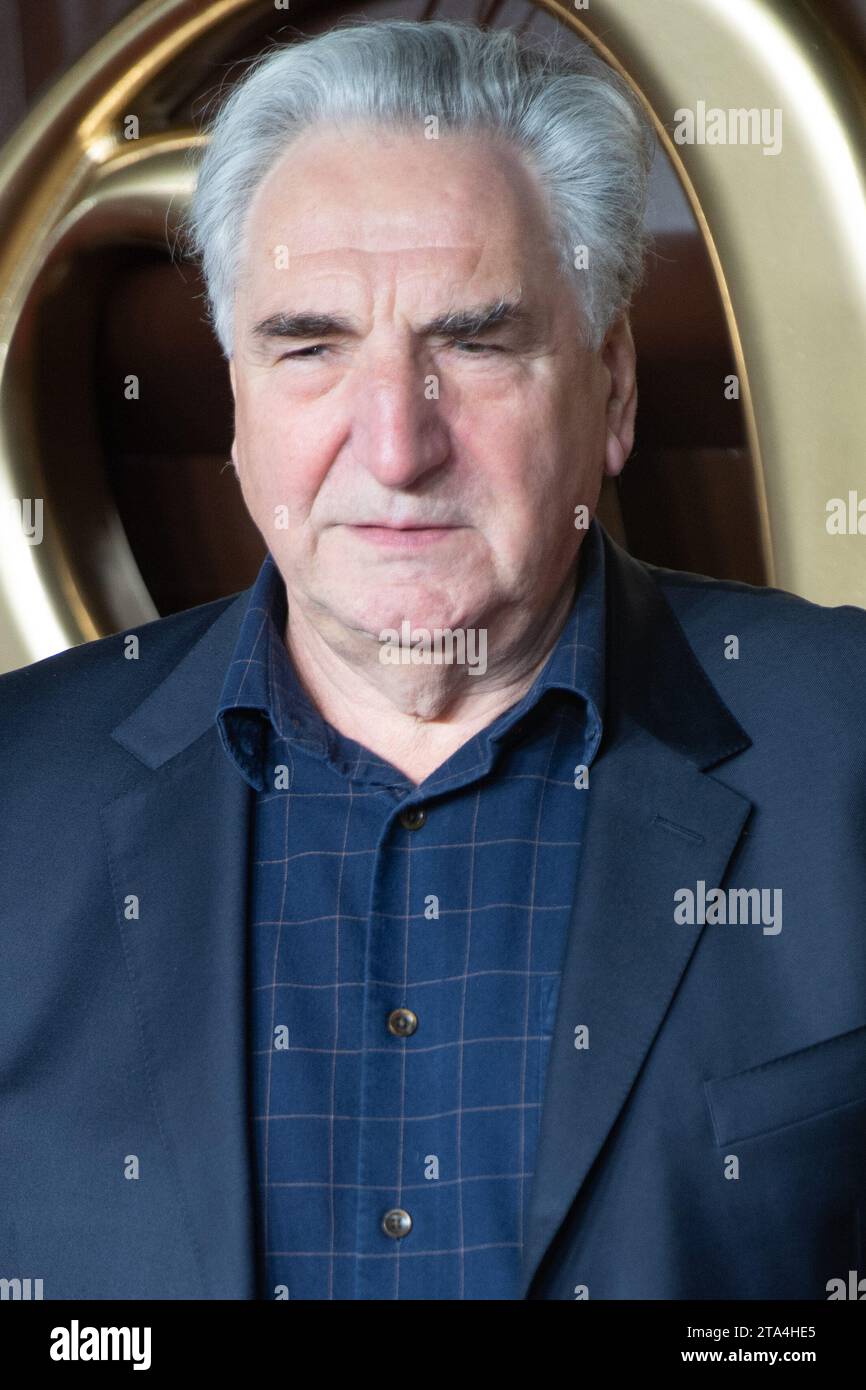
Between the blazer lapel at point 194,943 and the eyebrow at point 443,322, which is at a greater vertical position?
the eyebrow at point 443,322

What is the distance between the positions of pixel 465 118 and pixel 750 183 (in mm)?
351

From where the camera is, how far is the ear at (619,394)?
117 cm

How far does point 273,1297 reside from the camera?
0.99m

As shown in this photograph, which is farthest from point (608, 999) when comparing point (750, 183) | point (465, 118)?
point (750, 183)

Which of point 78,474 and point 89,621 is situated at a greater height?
point 78,474

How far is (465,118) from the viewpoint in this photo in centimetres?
107

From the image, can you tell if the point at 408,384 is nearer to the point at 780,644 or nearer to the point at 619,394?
the point at 619,394

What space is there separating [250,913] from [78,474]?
616mm

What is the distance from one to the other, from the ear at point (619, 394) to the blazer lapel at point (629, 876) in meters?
0.11

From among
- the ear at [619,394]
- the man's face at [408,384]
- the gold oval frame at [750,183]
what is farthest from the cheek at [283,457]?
the gold oval frame at [750,183]

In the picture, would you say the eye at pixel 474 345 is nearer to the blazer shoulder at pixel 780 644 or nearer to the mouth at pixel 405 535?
the mouth at pixel 405 535
